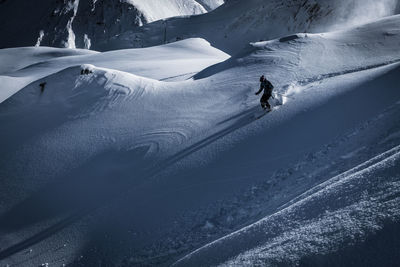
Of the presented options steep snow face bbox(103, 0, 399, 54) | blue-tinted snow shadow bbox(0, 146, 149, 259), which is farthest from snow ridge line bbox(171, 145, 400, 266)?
steep snow face bbox(103, 0, 399, 54)

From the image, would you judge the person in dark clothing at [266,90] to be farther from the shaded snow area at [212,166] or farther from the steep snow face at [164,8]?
the steep snow face at [164,8]

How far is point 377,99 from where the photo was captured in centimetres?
946

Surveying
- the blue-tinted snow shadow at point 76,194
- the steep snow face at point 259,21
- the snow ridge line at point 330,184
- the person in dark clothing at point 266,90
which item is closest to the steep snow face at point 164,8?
the steep snow face at point 259,21

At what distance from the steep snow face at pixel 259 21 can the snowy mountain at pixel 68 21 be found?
1800 cm

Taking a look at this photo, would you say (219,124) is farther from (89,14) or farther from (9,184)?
(89,14)

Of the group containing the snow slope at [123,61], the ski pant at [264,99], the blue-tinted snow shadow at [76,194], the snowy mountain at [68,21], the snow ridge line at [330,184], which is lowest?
the blue-tinted snow shadow at [76,194]

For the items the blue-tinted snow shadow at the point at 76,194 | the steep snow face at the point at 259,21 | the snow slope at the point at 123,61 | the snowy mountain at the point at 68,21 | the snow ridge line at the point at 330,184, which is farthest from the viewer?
the snowy mountain at the point at 68,21

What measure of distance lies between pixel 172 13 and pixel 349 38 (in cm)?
7420

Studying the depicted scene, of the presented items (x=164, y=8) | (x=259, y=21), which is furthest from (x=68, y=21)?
(x=259, y=21)

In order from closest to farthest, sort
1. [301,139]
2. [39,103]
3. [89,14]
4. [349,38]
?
1. [301,139]
2. [39,103]
3. [349,38]
4. [89,14]

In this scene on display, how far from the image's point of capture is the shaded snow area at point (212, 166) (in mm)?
4297

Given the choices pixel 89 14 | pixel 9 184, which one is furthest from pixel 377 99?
pixel 89 14

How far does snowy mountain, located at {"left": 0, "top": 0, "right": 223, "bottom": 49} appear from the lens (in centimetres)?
6944

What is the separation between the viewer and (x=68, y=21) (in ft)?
232
